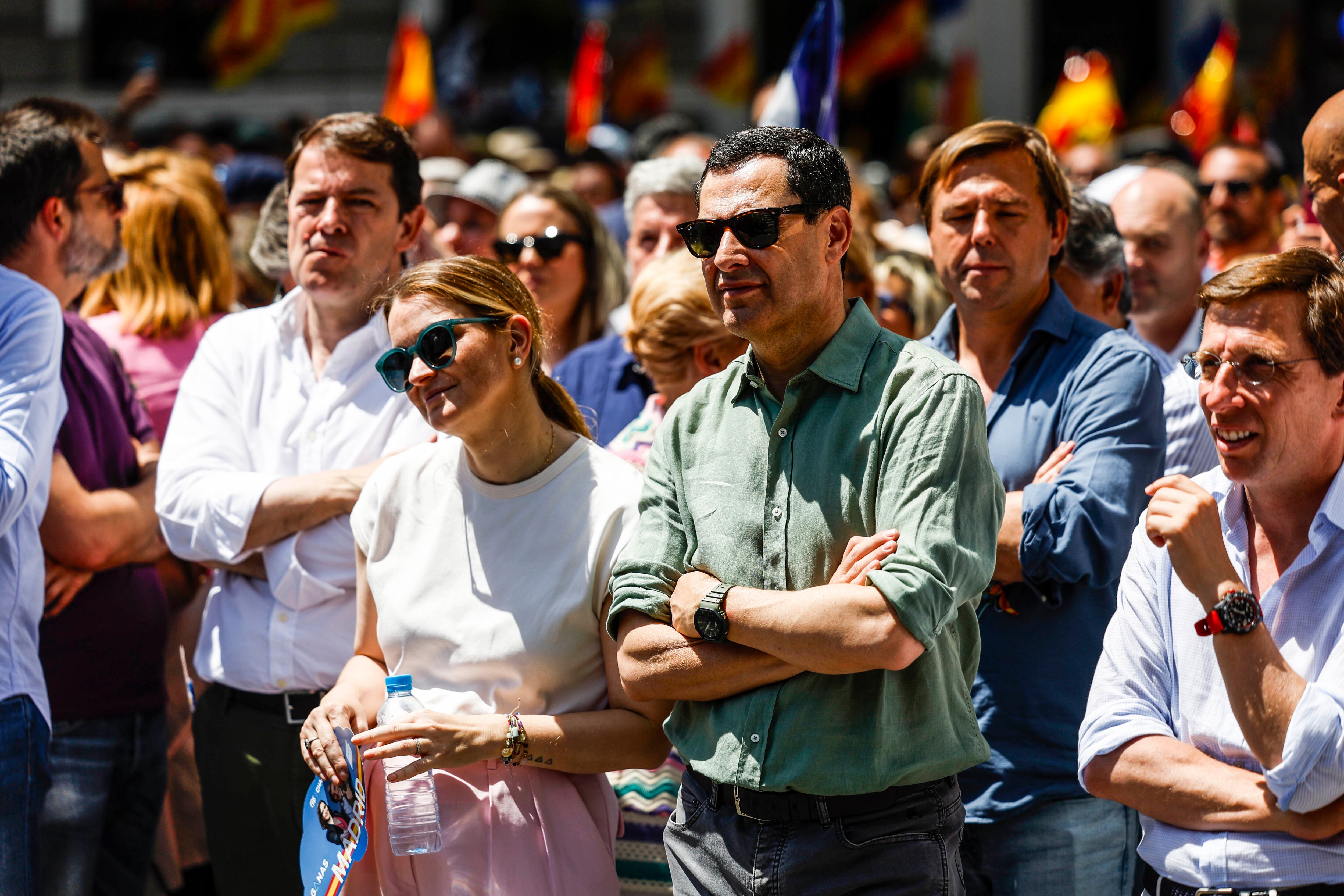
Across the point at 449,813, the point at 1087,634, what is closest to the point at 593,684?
the point at 449,813

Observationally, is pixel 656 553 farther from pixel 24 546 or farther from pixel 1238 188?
pixel 1238 188

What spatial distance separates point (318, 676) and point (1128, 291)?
2.65 metres

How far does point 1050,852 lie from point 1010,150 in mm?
1654

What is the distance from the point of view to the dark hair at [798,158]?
247 cm

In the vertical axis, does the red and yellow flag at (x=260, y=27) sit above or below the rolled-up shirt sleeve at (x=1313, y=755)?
above

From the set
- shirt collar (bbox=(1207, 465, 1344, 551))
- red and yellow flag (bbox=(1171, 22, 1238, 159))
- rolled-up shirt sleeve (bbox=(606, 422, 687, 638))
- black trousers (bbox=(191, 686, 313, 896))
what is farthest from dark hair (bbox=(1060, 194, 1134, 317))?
red and yellow flag (bbox=(1171, 22, 1238, 159))

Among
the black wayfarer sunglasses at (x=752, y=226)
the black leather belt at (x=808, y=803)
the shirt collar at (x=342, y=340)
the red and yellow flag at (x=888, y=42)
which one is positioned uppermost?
the red and yellow flag at (x=888, y=42)

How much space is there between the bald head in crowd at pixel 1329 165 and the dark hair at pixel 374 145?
2248 millimetres

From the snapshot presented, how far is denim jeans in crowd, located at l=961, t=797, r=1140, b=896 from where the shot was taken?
2.90 metres

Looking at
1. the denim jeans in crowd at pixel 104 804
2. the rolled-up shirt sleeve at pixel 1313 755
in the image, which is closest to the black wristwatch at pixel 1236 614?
the rolled-up shirt sleeve at pixel 1313 755

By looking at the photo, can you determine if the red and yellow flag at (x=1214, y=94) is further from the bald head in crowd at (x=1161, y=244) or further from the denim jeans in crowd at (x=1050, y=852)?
the denim jeans in crowd at (x=1050, y=852)

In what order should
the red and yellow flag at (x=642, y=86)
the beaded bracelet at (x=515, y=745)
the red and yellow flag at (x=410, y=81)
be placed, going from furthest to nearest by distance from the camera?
the red and yellow flag at (x=642, y=86) → the red and yellow flag at (x=410, y=81) → the beaded bracelet at (x=515, y=745)

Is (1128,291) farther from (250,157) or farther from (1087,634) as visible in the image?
(250,157)

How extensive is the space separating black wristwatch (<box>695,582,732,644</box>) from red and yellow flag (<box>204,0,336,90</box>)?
12214 mm
